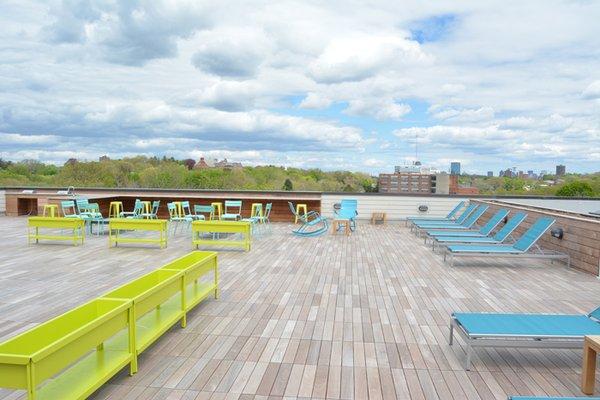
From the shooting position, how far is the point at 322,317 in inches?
170

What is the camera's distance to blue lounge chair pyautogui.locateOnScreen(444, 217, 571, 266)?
7.00 meters

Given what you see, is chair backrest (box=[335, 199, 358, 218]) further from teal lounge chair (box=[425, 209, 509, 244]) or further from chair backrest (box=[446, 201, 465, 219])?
teal lounge chair (box=[425, 209, 509, 244])

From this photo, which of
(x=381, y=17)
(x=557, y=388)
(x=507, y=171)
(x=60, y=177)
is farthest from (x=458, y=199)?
(x=60, y=177)

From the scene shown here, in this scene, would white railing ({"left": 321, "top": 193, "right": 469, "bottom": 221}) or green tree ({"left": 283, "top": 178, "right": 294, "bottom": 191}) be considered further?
green tree ({"left": 283, "top": 178, "right": 294, "bottom": 191})

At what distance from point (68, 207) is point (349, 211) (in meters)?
7.34

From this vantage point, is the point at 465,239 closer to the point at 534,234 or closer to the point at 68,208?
the point at 534,234

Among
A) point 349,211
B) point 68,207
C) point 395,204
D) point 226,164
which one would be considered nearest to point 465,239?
point 349,211

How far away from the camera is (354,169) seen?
17.3 meters

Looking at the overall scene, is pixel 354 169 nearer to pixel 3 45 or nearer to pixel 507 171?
pixel 507 171

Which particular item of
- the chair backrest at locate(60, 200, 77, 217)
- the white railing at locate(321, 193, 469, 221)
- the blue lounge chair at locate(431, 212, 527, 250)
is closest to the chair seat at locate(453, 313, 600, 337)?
the blue lounge chair at locate(431, 212, 527, 250)

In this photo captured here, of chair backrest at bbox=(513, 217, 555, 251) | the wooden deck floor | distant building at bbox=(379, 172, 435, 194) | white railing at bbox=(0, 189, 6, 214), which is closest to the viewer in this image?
the wooden deck floor

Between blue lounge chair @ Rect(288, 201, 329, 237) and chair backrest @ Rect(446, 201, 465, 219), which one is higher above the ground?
chair backrest @ Rect(446, 201, 465, 219)

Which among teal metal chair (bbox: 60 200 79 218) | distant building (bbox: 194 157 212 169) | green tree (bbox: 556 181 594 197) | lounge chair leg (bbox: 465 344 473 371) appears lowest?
lounge chair leg (bbox: 465 344 473 371)

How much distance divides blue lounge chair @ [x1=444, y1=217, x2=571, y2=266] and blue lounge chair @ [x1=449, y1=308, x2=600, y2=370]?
11.2ft
